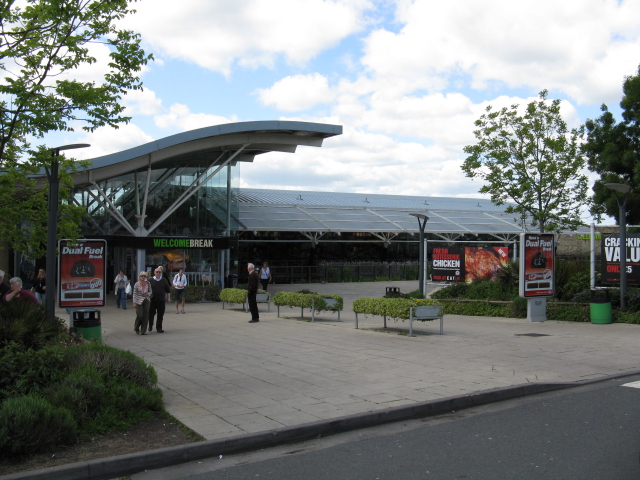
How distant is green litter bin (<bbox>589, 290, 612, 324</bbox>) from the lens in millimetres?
17000

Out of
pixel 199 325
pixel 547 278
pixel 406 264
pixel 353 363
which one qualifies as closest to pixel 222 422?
pixel 353 363

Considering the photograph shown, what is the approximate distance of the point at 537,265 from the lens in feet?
60.1

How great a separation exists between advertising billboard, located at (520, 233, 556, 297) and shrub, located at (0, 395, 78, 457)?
14071 millimetres

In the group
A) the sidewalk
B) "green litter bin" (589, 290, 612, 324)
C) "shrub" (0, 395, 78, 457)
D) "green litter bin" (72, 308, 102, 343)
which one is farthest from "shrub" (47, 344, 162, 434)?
"green litter bin" (589, 290, 612, 324)

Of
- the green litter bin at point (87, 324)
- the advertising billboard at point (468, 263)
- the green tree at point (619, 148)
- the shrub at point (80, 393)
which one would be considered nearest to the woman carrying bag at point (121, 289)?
the advertising billboard at point (468, 263)

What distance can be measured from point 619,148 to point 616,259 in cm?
1420

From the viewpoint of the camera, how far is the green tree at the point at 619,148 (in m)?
29.6

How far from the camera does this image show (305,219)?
40.0 meters

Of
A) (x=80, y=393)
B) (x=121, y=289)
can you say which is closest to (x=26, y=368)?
(x=80, y=393)

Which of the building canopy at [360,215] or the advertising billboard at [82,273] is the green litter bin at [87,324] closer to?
the advertising billboard at [82,273]

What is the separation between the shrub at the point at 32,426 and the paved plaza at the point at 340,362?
4.56 ft

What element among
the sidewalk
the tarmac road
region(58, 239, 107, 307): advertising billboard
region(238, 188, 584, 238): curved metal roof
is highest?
region(238, 188, 584, 238): curved metal roof

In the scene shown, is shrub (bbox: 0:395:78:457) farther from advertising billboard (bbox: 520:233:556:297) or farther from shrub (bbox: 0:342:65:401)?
advertising billboard (bbox: 520:233:556:297)

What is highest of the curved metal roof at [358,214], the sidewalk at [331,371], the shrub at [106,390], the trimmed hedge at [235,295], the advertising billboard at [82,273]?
the curved metal roof at [358,214]
